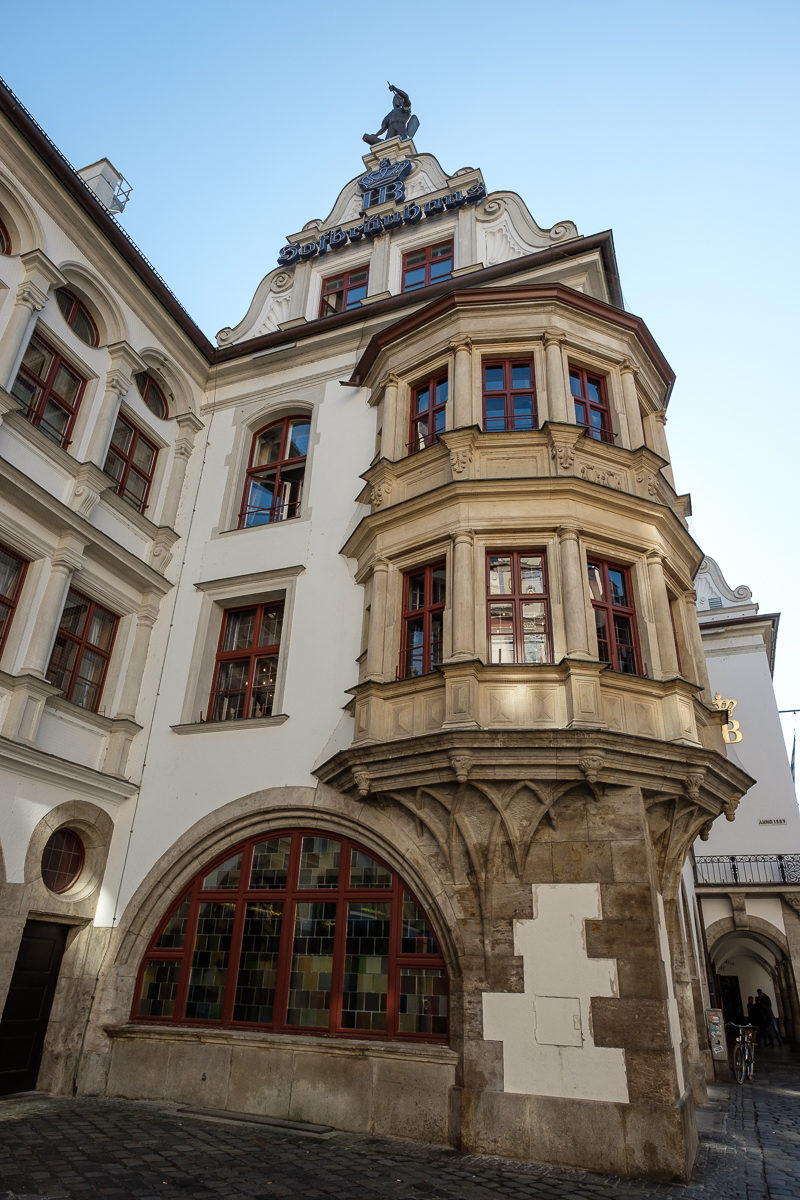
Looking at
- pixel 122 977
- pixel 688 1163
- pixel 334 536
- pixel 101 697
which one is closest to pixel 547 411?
pixel 334 536

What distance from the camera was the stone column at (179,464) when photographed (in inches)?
574

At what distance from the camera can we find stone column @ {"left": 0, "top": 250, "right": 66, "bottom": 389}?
11.5 metres

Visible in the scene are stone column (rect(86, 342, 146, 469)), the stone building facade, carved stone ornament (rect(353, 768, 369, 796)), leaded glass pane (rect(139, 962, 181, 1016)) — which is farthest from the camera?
stone column (rect(86, 342, 146, 469))

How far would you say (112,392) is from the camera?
44.2 feet

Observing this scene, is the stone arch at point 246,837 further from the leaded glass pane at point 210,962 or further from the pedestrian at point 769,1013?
the pedestrian at point 769,1013

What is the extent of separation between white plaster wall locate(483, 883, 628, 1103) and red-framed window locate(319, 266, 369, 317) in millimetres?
13365

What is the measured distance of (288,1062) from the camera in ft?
31.2

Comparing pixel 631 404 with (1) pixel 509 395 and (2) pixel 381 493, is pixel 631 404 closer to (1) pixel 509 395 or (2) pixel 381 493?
(1) pixel 509 395

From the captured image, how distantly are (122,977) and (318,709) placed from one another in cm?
464

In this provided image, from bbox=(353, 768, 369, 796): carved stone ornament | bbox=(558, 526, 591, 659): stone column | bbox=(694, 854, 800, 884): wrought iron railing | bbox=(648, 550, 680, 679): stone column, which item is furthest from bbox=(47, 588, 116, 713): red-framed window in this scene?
bbox=(694, 854, 800, 884): wrought iron railing

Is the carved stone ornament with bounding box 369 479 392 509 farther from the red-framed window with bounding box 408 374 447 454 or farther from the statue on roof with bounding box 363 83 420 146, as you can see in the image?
the statue on roof with bounding box 363 83 420 146

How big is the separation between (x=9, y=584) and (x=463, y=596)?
661cm

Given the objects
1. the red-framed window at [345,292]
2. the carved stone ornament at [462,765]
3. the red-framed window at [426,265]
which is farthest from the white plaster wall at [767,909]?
the red-framed window at [345,292]

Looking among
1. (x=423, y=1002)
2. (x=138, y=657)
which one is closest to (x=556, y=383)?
(x=138, y=657)
